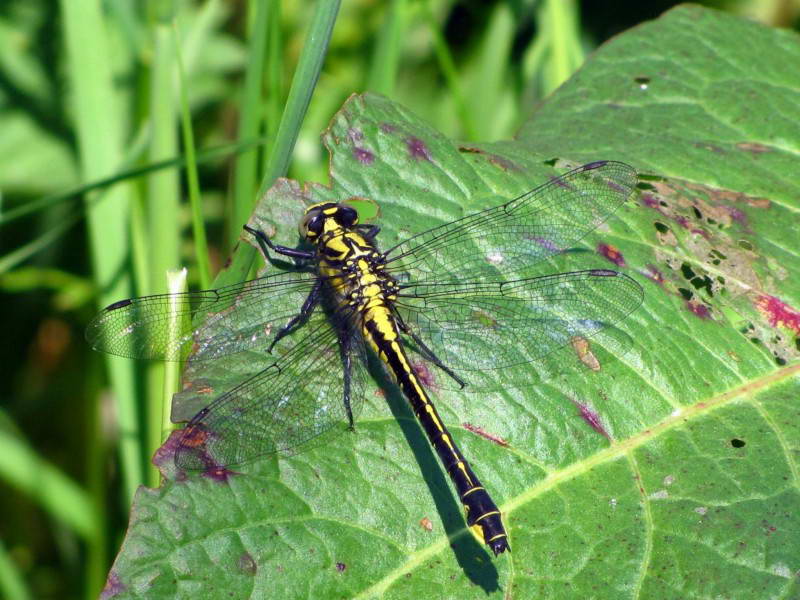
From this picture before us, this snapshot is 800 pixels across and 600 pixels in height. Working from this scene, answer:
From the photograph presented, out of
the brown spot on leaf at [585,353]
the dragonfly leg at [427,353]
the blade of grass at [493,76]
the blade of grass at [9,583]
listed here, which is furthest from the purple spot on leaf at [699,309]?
the blade of grass at [9,583]

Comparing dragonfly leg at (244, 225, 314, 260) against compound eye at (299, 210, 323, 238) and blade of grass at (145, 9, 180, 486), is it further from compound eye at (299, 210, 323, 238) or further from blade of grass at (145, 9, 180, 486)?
blade of grass at (145, 9, 180, 486)

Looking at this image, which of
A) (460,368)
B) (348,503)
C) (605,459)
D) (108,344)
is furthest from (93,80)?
(605,459)

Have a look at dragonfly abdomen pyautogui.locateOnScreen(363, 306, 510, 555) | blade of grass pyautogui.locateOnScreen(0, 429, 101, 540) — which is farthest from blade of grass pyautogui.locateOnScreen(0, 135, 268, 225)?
blade of grass pyautogui.locateOnScreen(0, 429, 101, 540)

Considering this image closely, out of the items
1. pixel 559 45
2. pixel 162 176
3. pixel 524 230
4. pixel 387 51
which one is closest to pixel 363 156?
pixel 524 230

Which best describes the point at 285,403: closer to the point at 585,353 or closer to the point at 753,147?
the point at 585,353

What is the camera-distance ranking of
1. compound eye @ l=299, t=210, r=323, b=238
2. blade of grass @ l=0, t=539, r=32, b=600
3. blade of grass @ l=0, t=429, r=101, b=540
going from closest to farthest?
compound eye @ l=299, t=210, r=323, b=238
blade of grass @ l=0, t=539, r=32, b=600
blade of grass @ l=0, t=429, r=101, b=540
